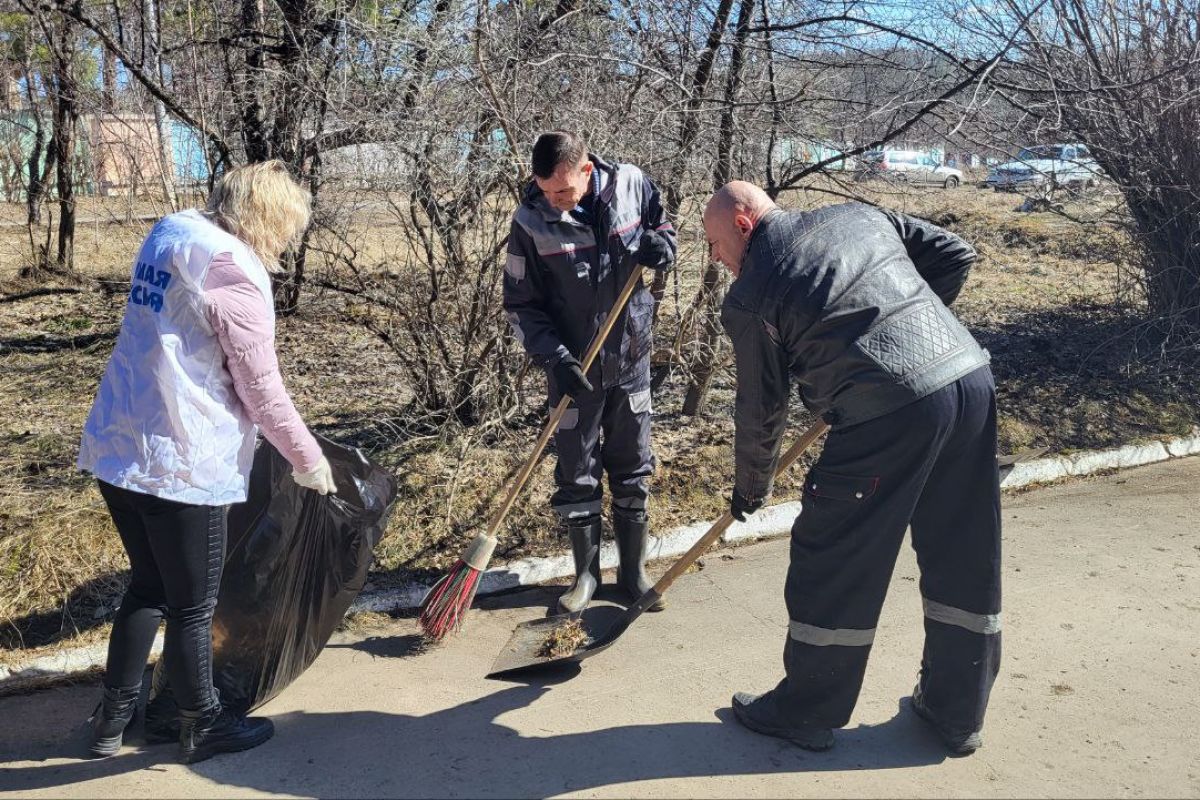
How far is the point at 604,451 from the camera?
4.12 m

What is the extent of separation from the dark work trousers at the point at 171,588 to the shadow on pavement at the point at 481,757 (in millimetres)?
267

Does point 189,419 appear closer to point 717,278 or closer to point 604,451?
point 604,451

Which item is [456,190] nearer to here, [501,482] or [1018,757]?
[501,482]

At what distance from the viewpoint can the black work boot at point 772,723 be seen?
10.2ft

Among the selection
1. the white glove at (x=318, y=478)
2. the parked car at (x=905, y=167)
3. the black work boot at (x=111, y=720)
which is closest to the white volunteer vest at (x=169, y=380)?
the white glove at (x=318, y=478)

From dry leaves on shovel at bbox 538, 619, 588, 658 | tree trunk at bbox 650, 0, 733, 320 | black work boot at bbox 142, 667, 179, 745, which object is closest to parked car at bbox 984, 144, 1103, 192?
tree trunk at bbox 650, 0, 733, 320

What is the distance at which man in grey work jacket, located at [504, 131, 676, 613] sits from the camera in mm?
3754

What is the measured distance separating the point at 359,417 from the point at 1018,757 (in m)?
3.48

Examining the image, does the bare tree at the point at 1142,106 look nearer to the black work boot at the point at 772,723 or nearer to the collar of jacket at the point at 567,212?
the collar of jacket at the point at 567,212

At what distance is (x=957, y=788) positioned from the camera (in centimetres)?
295

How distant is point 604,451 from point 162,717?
5.91ft

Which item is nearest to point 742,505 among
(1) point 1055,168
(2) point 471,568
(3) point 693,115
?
(2) point 471,568

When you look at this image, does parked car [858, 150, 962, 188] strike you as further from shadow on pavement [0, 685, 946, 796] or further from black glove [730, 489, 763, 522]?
shadow on pavement [0, 685, 946, 796]

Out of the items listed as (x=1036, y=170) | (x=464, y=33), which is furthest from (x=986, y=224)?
(x=464, y=33)
